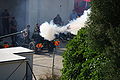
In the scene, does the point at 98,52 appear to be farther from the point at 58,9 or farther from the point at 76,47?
the point at 58,9

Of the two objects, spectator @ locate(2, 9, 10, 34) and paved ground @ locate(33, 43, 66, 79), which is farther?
spectator @ locate(2, 9, 10, 34)

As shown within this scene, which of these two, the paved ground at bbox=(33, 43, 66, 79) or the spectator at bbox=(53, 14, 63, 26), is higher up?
the spectator at bbox=(53, 14, 63, 26)

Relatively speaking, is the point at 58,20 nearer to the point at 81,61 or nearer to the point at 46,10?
the point at 46,10

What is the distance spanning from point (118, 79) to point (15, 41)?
1179 centimetres

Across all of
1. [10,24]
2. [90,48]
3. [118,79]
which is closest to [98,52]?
[90,48]

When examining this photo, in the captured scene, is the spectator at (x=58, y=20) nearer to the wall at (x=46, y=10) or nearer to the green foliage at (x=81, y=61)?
the wall at (x=46, y=10)

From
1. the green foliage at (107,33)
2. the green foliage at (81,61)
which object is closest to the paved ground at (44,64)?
the green foliage at (81,61)

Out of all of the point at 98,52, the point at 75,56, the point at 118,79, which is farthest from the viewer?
the point at 75,56

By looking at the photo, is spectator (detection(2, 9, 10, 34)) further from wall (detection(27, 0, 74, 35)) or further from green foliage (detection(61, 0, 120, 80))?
green foliage (detection(61, 0, 120, 80))

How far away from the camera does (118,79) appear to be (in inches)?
118

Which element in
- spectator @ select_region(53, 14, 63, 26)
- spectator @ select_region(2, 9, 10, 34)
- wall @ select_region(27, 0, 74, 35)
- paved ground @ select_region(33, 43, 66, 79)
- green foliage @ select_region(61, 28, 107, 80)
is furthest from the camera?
spectator @ select_region(53, 14, 63, 26)

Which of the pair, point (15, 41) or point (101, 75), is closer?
point (101, 75)

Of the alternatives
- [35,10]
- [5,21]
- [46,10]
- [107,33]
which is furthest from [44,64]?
[46,10]

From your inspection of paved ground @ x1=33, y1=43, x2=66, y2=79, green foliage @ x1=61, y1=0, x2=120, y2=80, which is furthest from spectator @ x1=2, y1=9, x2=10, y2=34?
green foliage @ x1=61, y1=0, x2=120, y2=80
